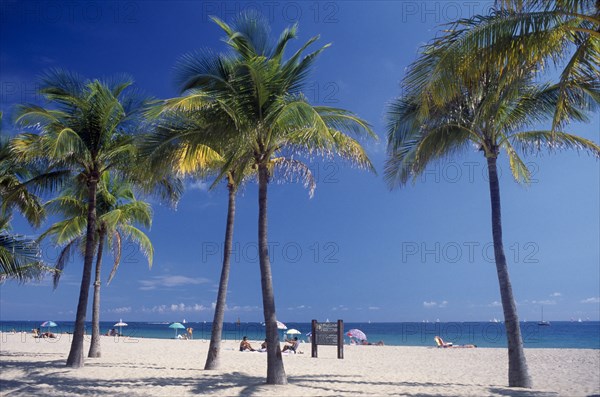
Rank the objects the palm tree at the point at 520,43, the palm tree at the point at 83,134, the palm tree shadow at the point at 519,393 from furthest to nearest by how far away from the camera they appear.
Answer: the palm tree at the point at 83,134, the palm tree shadow at the point at 519,393, the palm tree at the point at 520,43

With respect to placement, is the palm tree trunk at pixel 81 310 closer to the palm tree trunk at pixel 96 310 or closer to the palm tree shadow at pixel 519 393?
the palm tree trunk at pixel 96 310

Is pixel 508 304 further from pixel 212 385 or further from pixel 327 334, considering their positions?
pixel 327 334

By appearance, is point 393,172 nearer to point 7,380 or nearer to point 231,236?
point 231,236

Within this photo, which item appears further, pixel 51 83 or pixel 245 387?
pixel 51 83

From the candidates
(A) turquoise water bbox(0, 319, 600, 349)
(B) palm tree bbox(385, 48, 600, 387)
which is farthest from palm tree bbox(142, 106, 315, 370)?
(A) turquoise water bbox(0, 319, 600, 349)

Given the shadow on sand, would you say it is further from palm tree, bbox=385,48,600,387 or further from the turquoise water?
the turquoise water

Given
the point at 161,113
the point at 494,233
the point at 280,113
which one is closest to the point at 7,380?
the point at 161,113

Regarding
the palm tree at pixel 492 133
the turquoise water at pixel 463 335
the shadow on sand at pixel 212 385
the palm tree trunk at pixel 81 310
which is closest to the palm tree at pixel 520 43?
the palm tree at pixel 492 133

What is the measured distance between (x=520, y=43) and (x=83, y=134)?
1140 cm

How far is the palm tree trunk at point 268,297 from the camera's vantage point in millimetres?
10961

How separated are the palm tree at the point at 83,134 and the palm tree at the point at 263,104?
390cm

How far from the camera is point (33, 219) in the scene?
1686 centimetres

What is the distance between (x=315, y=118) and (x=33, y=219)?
447 inches

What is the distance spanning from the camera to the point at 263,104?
11219 millimetres
